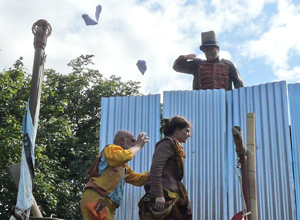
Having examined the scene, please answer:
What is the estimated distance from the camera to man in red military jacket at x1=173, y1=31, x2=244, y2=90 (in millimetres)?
5589

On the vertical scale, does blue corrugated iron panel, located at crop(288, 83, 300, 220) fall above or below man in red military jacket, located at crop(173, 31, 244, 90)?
below

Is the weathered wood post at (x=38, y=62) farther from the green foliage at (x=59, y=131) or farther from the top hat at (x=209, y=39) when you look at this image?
the green foliage at (x=59, y=131)

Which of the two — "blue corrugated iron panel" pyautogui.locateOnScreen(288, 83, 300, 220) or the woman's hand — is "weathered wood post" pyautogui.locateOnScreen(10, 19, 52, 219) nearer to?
the woman's hand

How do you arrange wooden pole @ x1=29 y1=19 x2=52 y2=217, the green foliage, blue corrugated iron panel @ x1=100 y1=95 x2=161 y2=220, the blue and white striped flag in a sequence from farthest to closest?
the green foliage → blue corrugated iron panel @ x1=100 y1=95 x2=161 y2=220 → wooden pole @ x1=29 y1=19 x2=52 y2=217 → the blue and white striped flag

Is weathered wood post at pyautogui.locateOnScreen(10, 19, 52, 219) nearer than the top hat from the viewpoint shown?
Yes

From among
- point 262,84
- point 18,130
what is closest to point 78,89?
point 18,130

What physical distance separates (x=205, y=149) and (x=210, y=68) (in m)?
1.34

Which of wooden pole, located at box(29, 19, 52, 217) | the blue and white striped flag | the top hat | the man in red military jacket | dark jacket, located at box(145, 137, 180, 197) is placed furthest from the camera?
the top hat

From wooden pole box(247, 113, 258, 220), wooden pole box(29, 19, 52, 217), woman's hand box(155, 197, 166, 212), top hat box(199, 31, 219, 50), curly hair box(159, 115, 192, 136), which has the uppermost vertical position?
top hat box(199, 31, 219, 50)

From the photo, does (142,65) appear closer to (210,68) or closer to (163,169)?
(210,68)

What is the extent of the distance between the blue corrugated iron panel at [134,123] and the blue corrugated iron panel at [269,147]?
1.02m

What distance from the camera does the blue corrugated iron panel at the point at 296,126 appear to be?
448 cm

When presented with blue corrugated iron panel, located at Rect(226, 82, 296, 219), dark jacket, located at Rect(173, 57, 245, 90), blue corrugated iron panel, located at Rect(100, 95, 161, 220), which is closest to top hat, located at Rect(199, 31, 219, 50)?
dark jacket, located at Rect(173, 57, 245, 90)

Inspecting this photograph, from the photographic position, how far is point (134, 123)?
5.36 m
